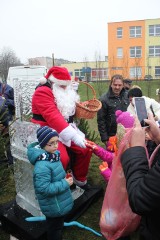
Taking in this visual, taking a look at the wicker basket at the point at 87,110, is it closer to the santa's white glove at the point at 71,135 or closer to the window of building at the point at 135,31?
the santa's white glove at the point at 71,135

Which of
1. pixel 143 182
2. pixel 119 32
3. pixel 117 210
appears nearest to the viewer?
pixel 143 182

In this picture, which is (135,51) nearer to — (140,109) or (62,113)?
(62,113)

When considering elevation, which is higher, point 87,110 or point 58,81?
point 58,81

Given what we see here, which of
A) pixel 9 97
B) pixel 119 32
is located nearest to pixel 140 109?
pixel 9 97

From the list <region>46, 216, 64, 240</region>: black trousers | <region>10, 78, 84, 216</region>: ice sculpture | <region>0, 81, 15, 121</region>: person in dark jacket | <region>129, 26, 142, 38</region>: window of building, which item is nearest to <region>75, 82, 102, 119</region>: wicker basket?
<region>10, 78, 84, 216</region>: ice sculpture

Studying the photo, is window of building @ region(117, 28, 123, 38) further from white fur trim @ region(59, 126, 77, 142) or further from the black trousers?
the black trousers

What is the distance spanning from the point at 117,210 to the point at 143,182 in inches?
33.2

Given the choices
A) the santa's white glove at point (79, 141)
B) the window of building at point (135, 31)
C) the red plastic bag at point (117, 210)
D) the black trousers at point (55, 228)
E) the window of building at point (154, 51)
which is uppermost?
the window of building at point (135, 31)

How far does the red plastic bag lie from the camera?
6.00 feet

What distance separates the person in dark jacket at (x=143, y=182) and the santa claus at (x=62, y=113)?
172 cm

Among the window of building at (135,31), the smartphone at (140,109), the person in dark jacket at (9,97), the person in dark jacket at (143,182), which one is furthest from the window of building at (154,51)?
the person in dark jacket at (143,182)

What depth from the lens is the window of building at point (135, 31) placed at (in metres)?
38.4

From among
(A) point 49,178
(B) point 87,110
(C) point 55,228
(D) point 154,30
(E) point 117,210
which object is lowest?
(C) point 55,228

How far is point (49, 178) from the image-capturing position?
7.45ft
